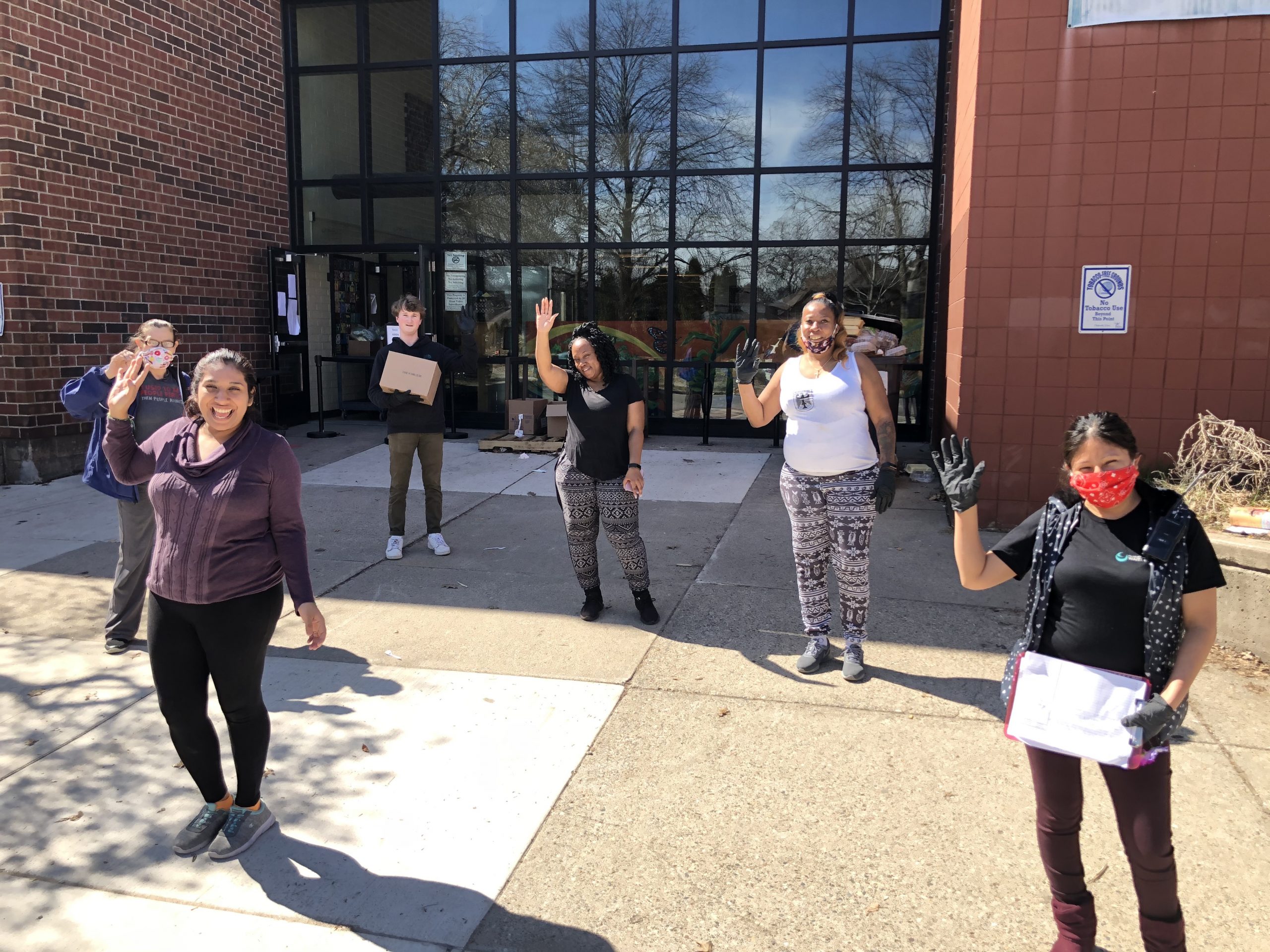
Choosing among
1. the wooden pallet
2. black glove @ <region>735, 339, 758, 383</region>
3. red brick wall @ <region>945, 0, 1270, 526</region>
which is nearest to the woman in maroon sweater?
black glove @ <region>735, 339, 758, 383</region>

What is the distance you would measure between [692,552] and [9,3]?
8016mm

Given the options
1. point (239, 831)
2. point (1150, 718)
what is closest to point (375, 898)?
point (239, 831)

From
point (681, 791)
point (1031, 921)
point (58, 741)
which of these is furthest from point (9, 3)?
point (1031, 921)

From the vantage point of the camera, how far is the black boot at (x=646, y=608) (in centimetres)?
536

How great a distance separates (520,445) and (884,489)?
23.1 feet

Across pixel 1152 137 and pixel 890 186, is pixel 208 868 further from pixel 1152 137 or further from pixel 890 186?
pixel 890 186

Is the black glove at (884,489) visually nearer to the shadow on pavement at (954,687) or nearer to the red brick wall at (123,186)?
the shadow on pavement at (954,687)

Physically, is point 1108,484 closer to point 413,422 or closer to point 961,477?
point 961,477

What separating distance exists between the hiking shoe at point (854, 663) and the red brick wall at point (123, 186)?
8.18 metres

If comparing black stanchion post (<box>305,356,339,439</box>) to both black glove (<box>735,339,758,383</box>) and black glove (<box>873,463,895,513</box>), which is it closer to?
black glove (<box>735,339,758,383</box>)

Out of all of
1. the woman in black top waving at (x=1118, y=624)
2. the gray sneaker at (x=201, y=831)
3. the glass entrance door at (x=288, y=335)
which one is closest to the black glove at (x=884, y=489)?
the woman in black top waving at (x=1118, y=624)

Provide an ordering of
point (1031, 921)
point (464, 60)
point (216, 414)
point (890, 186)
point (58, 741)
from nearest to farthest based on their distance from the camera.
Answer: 1. point (1031, 921)
2. point (216, 414)
3. point (58, 741)
4. point (890, 186)
5. point (464, 60)

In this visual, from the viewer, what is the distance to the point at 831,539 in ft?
15.1

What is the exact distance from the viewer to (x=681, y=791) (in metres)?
3.56
